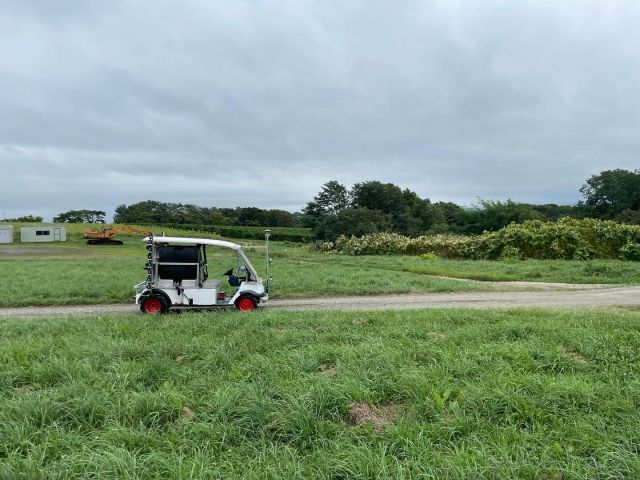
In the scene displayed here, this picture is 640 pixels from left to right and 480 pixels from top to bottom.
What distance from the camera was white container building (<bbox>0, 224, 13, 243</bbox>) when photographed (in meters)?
52.6

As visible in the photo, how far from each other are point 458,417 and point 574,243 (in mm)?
26412

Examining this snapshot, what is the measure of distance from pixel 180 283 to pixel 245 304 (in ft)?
4.79

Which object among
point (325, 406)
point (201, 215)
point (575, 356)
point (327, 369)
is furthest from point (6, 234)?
point (575, 356)

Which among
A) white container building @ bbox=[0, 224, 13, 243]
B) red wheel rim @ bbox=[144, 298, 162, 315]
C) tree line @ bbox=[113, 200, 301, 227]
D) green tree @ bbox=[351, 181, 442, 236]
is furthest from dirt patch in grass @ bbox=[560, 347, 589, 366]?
tree line @ bbox=[113, 200, 301, 227]

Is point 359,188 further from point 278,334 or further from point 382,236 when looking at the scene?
point 278,334

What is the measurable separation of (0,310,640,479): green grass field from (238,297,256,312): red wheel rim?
372 cm

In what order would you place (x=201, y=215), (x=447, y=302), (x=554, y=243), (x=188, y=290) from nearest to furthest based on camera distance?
1. (x=188, y=290)
2. (x=447, y=302)
3. (x=554, y=243)
4. (x=201, y=215)

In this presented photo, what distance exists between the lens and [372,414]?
3.57 m

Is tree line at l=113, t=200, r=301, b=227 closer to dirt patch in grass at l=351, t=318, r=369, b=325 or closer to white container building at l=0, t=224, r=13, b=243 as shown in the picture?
white container building at l=0, t=224, r=13, b=243

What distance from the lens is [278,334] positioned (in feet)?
20.5

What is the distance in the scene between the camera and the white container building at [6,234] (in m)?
52.6

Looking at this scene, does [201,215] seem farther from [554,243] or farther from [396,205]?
[554,243]

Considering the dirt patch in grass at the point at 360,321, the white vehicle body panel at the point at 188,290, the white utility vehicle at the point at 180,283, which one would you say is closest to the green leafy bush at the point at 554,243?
the white utility vehicle at the point at 180,283

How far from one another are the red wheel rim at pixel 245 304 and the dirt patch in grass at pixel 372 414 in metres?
6.32
